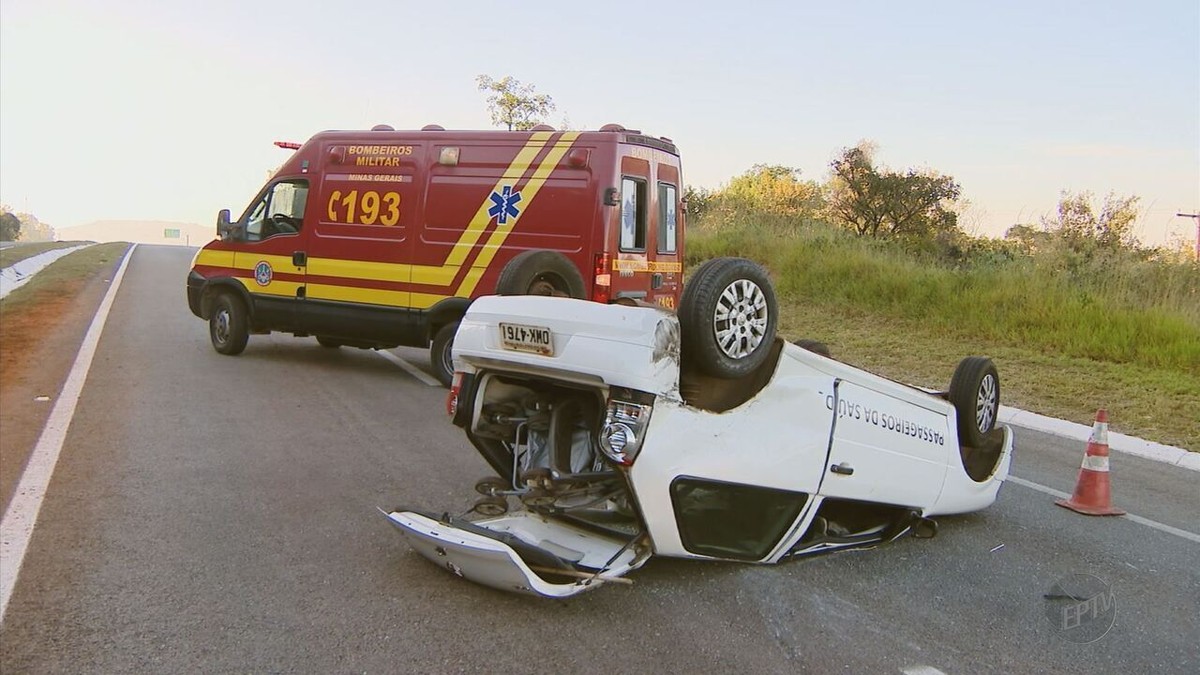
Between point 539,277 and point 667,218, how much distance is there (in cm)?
470

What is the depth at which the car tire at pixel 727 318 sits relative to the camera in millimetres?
3873

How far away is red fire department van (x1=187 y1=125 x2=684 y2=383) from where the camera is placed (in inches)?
344

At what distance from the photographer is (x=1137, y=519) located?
18.9ft

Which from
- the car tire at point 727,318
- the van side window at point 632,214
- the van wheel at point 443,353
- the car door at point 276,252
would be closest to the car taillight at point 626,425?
the car tire at point 727,318

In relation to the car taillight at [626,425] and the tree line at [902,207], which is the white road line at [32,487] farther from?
the tree line at [902,207]

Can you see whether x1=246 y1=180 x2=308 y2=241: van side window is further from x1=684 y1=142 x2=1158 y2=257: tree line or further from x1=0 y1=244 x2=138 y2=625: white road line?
x1=684 y1=142 x2=1158 y2=257: tree line

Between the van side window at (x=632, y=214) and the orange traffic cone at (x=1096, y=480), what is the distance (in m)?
4.48

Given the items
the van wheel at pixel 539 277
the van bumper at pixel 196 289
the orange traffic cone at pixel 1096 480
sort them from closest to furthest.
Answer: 1. the van wheel at pixel 539 277
2. the orange traffic cone at pixel 1096 480
3. the van bumper at pixel 196 289

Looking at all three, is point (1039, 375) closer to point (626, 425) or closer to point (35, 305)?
point (626, 425)

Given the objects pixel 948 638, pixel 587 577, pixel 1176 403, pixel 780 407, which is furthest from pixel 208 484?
pixel 1176 403

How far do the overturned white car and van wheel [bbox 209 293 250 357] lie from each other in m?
6.83

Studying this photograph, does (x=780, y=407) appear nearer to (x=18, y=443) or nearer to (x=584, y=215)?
(x=584, y=215)

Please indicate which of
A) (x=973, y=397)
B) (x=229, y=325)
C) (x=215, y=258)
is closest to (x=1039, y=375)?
(x=973, y=397)

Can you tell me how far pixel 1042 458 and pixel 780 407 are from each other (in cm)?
426
